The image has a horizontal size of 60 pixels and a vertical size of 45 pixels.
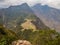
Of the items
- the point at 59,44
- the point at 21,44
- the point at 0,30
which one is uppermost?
the point at 0,30

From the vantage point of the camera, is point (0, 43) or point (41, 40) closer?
point (0, 43)

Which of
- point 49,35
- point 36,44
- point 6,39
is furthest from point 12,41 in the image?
point 49,35

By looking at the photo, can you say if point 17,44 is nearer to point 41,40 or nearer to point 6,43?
point 6,43

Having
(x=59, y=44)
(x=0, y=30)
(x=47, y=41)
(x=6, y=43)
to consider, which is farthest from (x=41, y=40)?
(x=6, y=43)

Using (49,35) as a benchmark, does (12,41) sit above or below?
below

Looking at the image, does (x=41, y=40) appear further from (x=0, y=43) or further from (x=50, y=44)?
(x=0, y=43)

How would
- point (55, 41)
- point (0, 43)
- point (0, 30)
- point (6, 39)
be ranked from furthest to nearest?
point (55, 41) → point (0, 30) → point (6, 39) → point (0, 43)

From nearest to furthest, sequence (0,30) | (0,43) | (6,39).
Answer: (0,43)
(6,39)
(0,30)

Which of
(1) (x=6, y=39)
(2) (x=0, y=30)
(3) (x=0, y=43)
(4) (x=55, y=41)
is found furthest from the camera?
(4) (x=55, y=41)

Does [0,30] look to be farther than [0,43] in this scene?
Yes
